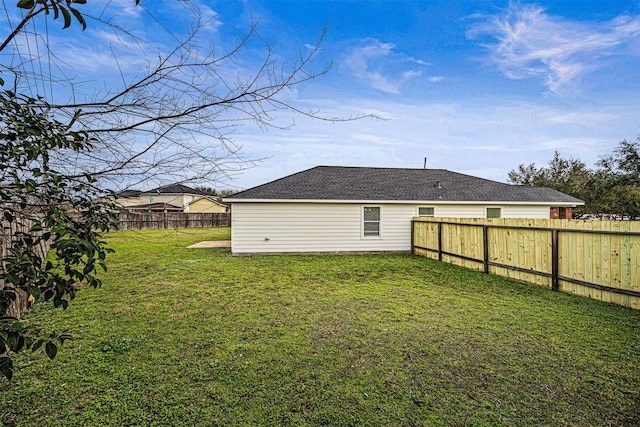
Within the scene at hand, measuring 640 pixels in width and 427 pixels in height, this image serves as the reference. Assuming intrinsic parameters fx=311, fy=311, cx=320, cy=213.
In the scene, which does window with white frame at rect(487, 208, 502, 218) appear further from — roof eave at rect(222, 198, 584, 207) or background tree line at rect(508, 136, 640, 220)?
background tree line at rect(508, 136, 640, 220)

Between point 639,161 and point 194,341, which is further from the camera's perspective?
point 639,161

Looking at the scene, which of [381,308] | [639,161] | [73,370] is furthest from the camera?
[639,161]

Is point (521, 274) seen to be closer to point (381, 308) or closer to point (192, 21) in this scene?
point (381, 308)

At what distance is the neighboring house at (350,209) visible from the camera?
11.8m

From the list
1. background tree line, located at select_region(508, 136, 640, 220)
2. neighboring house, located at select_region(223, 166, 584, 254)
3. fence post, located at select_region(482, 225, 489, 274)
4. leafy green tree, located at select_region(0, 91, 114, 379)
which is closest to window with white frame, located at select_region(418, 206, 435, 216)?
neighboring house, located at select_region(223, 166, 584, 254)

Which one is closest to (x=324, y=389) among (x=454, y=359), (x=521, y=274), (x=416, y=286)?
(x=454, y=359)

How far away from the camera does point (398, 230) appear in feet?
41.5

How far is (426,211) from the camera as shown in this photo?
42.5ft

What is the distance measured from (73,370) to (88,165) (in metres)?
2.60

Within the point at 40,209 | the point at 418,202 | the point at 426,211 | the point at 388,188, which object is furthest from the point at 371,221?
the point at 40,209

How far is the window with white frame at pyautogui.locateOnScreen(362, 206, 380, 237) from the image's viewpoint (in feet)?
41.2

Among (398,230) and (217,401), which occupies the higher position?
(398,230)

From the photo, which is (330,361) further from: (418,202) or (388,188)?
(388,188)

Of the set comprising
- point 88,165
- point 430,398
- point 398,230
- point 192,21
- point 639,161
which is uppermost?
point 639,161
